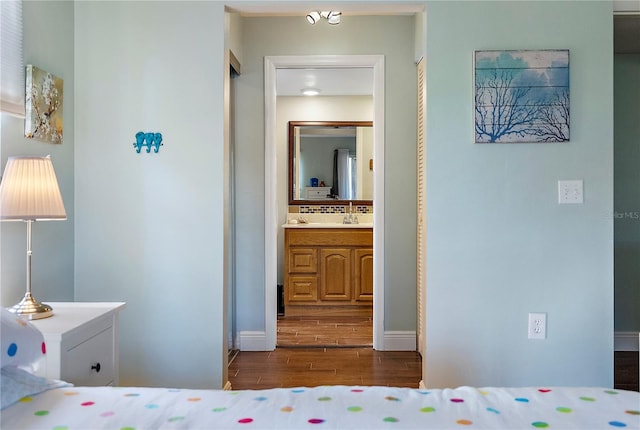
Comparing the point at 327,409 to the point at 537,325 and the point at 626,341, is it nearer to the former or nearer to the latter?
the point at 537,325

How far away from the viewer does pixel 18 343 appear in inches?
46.9

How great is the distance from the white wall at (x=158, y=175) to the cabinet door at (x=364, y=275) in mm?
2696

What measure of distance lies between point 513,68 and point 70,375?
2366 mm

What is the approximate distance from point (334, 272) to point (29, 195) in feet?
11.9

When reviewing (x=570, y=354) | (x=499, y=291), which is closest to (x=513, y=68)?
(x=499, y=291)

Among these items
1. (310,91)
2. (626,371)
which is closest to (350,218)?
(310,91)

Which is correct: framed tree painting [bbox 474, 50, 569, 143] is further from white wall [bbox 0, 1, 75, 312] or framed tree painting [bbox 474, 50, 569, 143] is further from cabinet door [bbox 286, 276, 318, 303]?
cabinet door [bbox 286, 276, 318, 303]

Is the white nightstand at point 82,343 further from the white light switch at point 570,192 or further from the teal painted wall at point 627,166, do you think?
the teal painted wall at point 627,166

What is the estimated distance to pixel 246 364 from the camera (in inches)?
134

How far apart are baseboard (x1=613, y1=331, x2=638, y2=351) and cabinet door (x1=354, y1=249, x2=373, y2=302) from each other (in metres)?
2.22

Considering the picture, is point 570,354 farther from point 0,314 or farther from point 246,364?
point 0,314

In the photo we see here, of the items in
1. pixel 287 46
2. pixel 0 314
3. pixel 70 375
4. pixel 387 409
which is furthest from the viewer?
pixel 287 46

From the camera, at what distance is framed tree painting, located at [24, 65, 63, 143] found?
6.96ft

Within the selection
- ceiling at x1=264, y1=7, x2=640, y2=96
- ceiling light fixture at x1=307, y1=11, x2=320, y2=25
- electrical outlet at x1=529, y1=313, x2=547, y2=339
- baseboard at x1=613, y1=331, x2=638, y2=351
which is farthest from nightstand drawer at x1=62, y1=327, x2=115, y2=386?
baseboard at x1=613, y1=331, x2=638, y2=351
